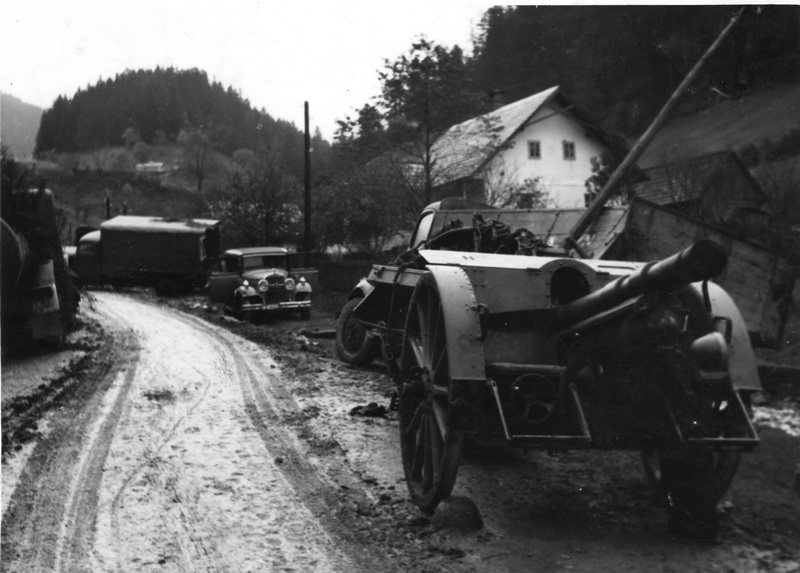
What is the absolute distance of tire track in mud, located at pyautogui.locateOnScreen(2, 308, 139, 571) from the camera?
4238mm

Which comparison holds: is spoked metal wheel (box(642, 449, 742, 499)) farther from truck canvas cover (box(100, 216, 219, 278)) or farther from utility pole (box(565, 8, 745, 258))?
truck canvas cover (box(100, 216, 219, 278))

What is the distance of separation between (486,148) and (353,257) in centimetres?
936

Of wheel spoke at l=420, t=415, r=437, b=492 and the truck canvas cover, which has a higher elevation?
the truck canvas cover

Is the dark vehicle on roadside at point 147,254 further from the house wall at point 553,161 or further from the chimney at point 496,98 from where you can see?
the chimney at point 496,98

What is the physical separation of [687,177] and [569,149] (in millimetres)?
6040

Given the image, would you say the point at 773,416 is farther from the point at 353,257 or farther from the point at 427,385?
the point at 353,257

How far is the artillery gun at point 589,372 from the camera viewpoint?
4.29m

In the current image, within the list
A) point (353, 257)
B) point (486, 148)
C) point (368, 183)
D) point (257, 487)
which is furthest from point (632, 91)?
point (353, 257)

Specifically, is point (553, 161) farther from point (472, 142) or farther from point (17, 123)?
point (17, 123)

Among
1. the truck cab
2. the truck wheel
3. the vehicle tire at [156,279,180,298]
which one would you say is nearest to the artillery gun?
the truck wheel

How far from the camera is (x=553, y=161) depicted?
15.5 meters

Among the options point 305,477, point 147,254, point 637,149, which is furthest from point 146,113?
point 147,254

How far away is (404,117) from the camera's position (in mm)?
14102

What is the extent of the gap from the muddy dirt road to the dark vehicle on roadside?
13.8 metres
